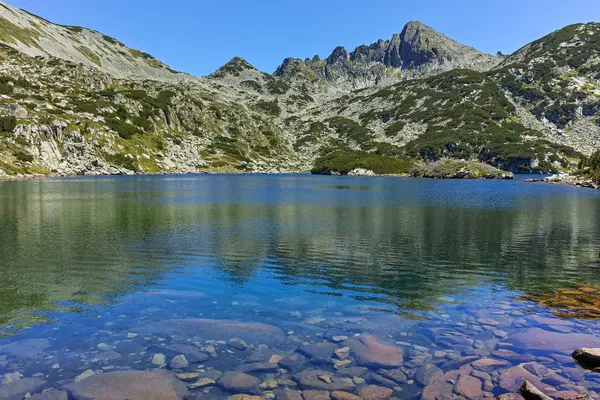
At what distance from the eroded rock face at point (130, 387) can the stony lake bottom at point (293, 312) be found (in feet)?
0.21

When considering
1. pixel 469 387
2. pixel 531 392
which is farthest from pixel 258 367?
pixel 531 392

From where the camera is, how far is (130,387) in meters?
12.6

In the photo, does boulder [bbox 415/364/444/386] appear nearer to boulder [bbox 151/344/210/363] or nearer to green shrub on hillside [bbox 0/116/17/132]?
boulder [bbox 151/344/210/363]

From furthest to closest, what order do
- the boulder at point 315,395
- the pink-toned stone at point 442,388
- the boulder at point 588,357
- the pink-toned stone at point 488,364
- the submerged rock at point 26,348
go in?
1. the submerged rock at point 26,348
2. the boulder at point 588,357
3. the pink-toned stone at point 488,364
4. the pink-toned stone at point 442,388
5. the boulder at point 315,395

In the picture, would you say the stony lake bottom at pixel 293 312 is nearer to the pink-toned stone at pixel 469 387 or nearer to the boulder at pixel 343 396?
the pink-toned stone at pixel 469 387

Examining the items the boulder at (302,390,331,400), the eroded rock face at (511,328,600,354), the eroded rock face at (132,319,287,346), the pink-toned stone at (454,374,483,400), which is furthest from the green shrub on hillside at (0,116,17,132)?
the pink-toned stone at (454,374,483,400)

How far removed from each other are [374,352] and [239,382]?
5.40 meters

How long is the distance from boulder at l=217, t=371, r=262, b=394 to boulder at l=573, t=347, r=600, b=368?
11.7 m

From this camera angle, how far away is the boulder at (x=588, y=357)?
14.1 metres

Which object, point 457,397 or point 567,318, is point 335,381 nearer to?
point 457,397

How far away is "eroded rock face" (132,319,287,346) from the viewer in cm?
1662

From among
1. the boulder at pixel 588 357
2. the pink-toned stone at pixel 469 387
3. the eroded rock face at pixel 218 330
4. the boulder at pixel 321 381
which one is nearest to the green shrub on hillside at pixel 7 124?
the eroded rock face at pixel 218 330

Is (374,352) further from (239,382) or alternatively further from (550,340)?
(550,340)

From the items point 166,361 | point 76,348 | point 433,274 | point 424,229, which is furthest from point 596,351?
point 424,229
